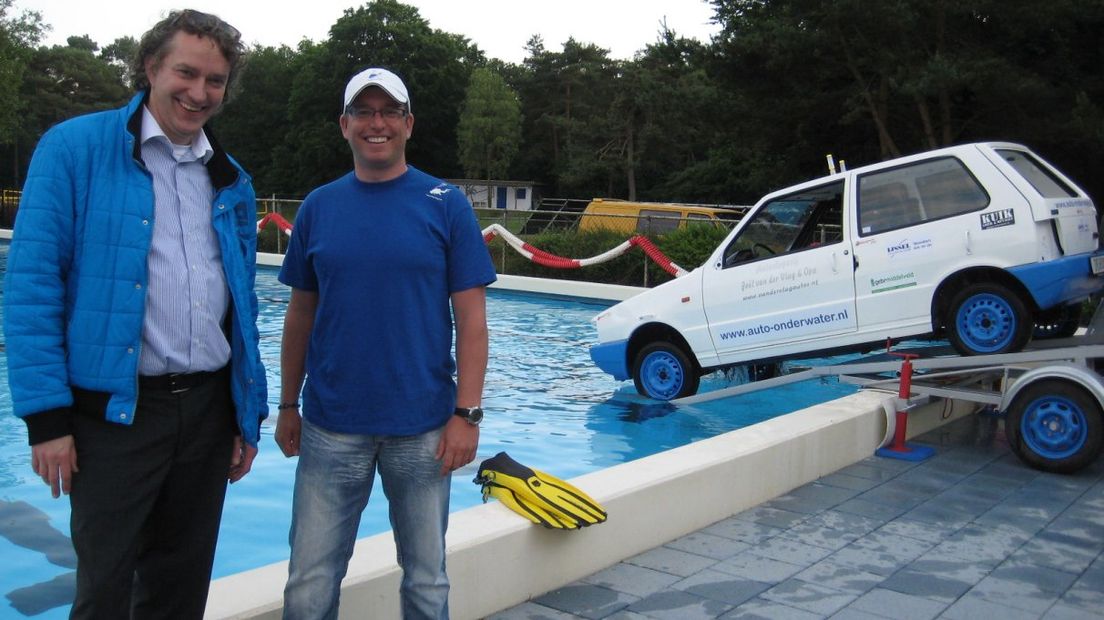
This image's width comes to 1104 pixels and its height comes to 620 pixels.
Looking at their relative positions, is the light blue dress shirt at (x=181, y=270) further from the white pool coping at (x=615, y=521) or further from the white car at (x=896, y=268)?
the white car at (x=896, y=268)

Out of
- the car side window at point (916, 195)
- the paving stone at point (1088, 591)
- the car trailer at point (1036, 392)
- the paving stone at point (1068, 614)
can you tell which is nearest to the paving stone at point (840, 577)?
the paving stone at point (1068, 614)

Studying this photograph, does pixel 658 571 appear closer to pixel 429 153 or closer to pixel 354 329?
pixel 354 329

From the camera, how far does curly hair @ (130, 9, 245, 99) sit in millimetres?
2850

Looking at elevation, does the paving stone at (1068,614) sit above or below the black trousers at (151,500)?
below

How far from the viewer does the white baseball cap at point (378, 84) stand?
9.95 feet

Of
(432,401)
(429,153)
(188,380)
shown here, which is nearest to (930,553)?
(432,401)

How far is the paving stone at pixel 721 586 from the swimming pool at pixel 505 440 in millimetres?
3010

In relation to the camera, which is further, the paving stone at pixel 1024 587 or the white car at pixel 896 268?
the white car at pixel 896 268

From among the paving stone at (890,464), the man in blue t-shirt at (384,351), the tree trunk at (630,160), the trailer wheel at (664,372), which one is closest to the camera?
the man in blue t-shirt at (384,351)

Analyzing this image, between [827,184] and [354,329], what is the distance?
21.0 feet

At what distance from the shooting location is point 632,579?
4.61 meters

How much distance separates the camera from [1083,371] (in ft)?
22.0

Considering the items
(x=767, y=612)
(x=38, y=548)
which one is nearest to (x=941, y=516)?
(x=767, y=612)

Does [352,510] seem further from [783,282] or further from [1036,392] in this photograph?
[783,282]
